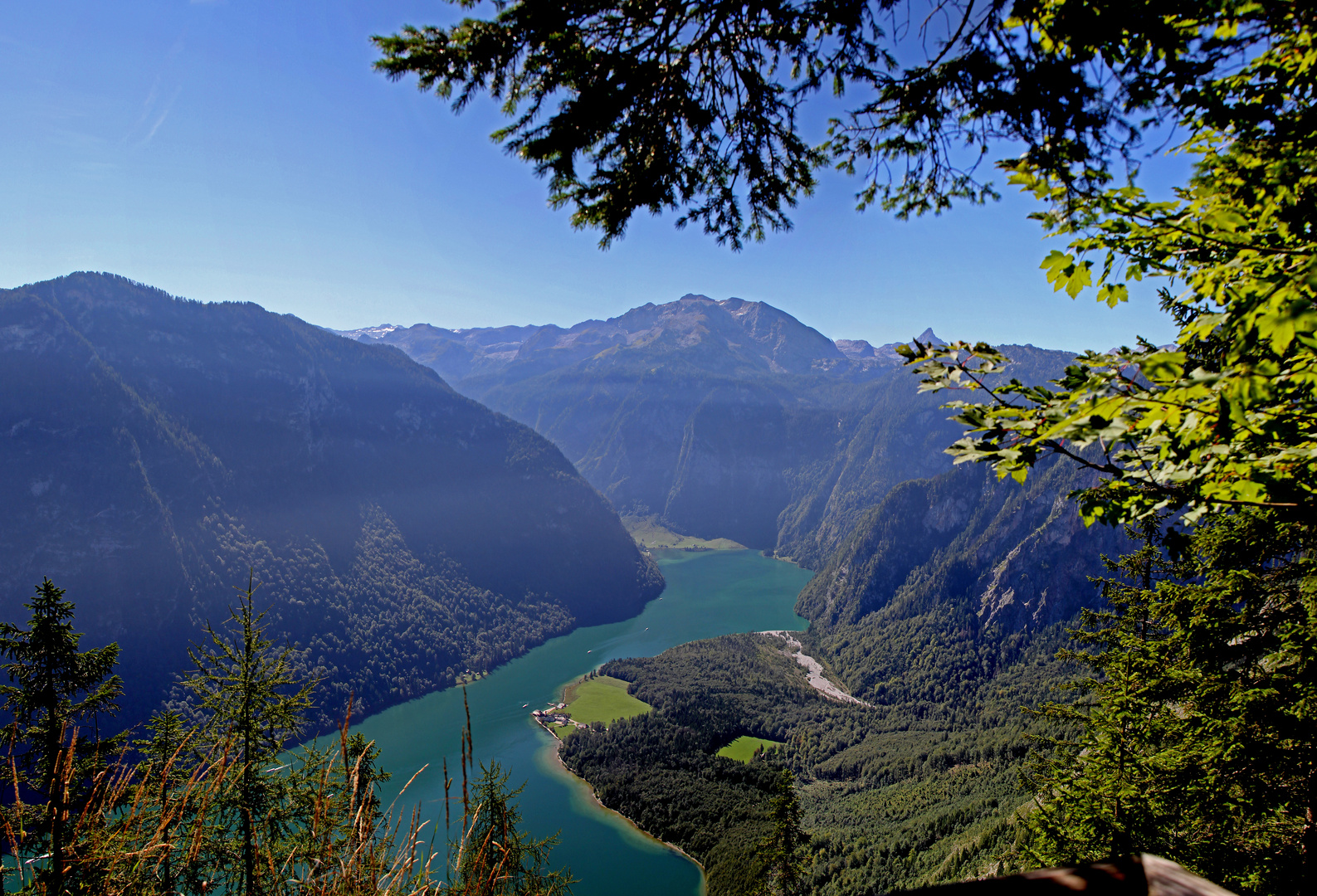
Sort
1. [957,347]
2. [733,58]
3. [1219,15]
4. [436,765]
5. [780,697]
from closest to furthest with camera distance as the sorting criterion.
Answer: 1. [957,347]
2. [1219,15]
3. [733,58]
4. [436,765]
5. [780,697]

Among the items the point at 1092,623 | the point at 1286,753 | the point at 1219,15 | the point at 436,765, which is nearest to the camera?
the point at 1219,15

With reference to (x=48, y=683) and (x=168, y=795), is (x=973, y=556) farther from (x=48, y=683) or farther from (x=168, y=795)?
(x=168, y=795)

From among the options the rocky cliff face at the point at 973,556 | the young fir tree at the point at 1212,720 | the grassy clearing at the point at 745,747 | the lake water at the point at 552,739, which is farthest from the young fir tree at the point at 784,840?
the rocky cliff face at the point at 973,556

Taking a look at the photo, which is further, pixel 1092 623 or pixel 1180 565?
pixel 1092 623

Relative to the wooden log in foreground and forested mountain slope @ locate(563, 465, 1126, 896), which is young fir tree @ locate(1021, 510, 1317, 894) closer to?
forested mountain slope @ locate(563, 465, 1126, 896)

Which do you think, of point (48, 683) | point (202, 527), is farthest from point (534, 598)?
point (48, 683)

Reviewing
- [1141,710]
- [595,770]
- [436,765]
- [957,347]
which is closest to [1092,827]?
[1141,710]

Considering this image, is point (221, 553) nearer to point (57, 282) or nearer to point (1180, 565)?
point (57, 282)
